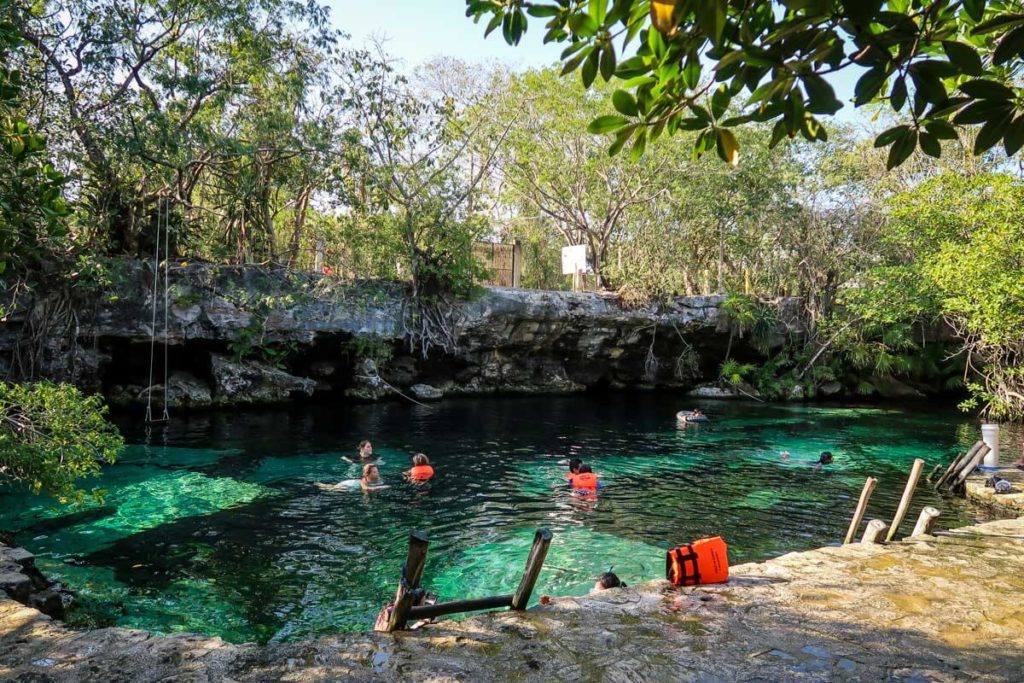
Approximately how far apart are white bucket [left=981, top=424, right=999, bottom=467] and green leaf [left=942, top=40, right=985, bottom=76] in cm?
1288

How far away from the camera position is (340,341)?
22703 millimetres

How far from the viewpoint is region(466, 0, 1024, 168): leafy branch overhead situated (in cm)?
208

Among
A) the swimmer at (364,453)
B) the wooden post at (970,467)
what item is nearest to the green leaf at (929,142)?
the wooden post at (970,467)

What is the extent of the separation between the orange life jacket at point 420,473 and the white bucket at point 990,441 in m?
10.6

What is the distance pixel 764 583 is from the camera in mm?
6336

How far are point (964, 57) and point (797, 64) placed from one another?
1.66 ft

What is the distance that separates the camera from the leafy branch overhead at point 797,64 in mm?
2084

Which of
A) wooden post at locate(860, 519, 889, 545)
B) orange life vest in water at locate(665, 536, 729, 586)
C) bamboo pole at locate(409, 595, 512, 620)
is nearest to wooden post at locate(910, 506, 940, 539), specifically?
wooden post at locate(860, 519, 889, 545)

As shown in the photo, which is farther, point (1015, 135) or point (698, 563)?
point (698, 563)

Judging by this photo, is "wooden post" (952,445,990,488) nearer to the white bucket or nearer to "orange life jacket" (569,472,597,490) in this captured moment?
the white bucket

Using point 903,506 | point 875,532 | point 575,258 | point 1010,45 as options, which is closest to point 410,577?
point 1010,45

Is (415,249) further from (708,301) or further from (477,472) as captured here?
(708,301)

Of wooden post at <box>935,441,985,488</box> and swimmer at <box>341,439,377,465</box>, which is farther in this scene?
swimmer at <box>341,439,377,465</box>

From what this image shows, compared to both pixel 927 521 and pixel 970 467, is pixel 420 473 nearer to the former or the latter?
pixel 927 521
